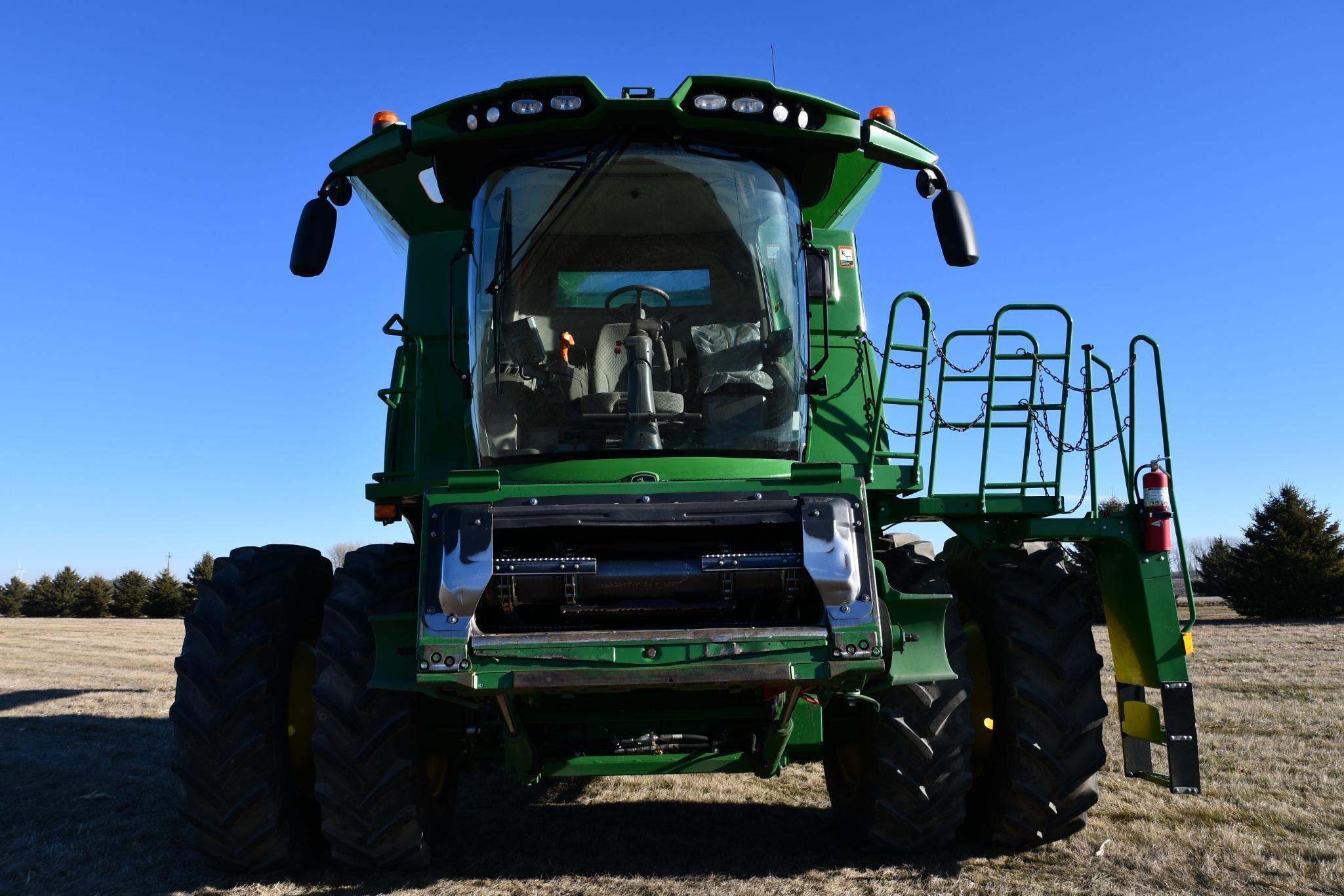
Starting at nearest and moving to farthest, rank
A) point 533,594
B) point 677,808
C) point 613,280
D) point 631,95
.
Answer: point 533,594
point 631,95
point 613,280
point 677,808

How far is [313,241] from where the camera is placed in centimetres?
482

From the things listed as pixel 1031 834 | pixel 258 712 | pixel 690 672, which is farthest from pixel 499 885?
pixel 1031 834

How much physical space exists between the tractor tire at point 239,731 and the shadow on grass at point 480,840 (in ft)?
0.59

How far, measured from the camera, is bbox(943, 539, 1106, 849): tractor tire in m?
4.51

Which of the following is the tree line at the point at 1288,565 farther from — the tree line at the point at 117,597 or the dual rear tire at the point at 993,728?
the tree line at the point at 117,597

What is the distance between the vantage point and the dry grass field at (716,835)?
14.1 ft

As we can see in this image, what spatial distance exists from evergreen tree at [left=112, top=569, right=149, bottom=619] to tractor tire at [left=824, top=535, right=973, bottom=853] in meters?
37.6

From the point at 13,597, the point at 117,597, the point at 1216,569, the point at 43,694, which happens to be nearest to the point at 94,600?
the point at 117,597

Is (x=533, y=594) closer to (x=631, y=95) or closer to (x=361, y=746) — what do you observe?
(x=361, y=746)

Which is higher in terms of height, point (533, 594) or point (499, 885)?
point (533, 594)

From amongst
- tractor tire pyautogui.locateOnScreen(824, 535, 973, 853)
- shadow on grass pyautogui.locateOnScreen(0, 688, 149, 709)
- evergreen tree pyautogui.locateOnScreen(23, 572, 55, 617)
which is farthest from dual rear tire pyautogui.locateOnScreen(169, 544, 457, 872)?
evergreen tree pyautogui.locateOnScreen(23, 572, 55, 617)

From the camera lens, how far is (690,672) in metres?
3.58

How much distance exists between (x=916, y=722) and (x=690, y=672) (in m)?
1.28

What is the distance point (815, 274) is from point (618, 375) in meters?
1.05
